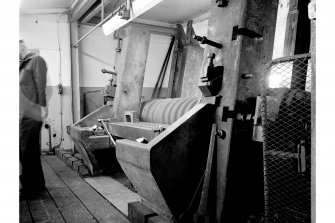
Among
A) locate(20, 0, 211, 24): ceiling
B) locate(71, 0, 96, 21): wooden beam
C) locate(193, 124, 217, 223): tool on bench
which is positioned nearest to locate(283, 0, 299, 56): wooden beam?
locate(193, 124, 217, 223): tool on bench

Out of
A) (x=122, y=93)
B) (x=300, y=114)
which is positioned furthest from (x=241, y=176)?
(x=122, y=93)

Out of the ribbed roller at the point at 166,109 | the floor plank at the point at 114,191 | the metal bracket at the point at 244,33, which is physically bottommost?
the floor plank at the point at 114,191

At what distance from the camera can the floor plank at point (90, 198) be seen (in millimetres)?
2926

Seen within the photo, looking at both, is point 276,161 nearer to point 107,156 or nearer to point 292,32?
point 292,32

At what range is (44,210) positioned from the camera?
304 cm

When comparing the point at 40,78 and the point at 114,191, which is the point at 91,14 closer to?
the point at 40,78

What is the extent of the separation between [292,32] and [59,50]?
5.82m

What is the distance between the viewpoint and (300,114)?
197 centimetres

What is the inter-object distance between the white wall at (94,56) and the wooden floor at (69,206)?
388 centimetres

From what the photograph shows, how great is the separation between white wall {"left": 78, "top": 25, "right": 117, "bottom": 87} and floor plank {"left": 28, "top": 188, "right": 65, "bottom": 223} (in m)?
4.65

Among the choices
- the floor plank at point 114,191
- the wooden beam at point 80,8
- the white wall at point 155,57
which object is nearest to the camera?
the floor plank at point 114,191

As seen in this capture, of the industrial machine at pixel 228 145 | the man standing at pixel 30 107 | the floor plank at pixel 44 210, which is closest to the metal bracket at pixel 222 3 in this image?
the industrial machine at pixel 228 145

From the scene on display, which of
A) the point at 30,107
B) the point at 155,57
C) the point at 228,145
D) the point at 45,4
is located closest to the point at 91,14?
the point at 45,4

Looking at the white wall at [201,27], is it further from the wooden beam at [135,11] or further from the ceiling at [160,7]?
the wooden beam at [135,11]
